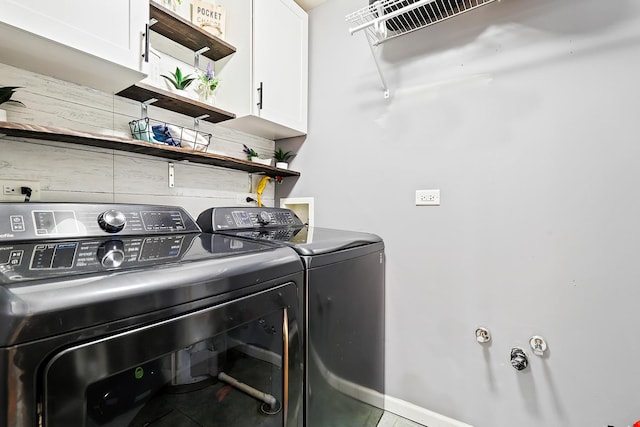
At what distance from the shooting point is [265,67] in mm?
1767

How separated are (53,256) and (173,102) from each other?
1.04 m

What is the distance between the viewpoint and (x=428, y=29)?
1.67m

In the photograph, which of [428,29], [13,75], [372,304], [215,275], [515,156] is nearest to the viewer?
[215,275]

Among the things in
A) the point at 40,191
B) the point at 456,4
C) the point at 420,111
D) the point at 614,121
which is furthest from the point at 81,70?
the point at 614,121

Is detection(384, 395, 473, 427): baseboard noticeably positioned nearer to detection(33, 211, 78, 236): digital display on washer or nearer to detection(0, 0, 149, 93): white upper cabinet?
detection(33, 211, 78, 236): digital display on washer

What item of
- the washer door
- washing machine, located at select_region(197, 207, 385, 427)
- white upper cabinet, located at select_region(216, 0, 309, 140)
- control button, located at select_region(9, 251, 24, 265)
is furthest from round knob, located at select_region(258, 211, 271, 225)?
control button, located at select_region(9, 251, 24, 265)

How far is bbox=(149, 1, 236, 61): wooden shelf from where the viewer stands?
1.39 meters

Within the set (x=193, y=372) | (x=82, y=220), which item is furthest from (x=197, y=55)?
(x=193, y=372)

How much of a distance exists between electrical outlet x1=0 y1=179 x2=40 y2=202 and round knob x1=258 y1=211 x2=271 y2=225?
37.7 inches

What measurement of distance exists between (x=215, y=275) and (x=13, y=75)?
1252mm

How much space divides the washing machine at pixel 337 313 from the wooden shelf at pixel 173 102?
572mm

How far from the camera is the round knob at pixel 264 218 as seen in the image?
5.51 ft

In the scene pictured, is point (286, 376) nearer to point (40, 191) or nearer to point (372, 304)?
point (372, 304)

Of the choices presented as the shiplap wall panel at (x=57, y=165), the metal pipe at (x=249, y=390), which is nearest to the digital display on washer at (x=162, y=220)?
the shiplap wall panel at (x=57, y=165)
